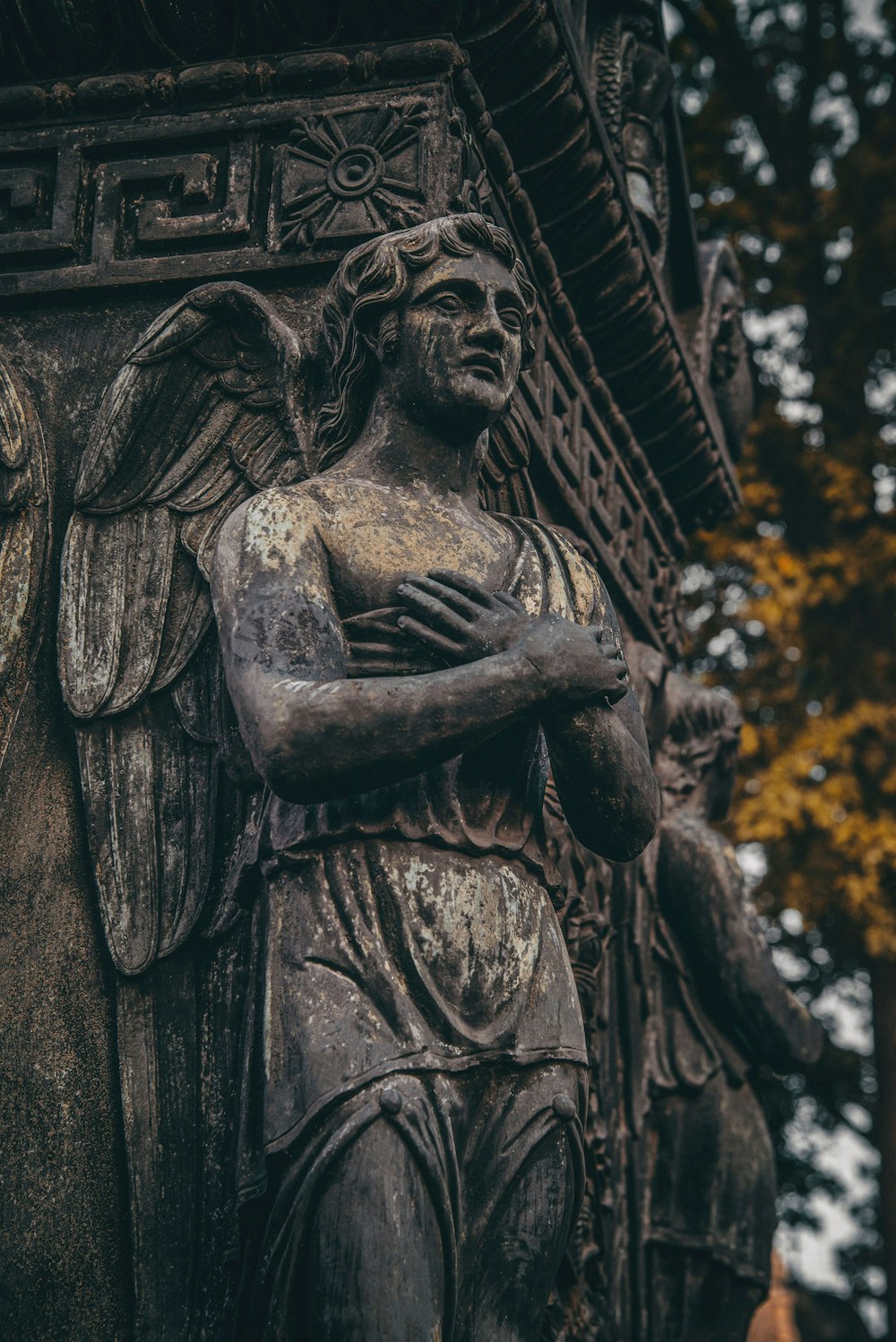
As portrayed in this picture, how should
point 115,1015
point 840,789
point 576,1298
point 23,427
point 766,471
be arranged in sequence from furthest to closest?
point 766,471 → point 840,789 → point 576,1298 → point 23,427 → point 115,1015

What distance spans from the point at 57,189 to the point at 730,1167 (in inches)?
149

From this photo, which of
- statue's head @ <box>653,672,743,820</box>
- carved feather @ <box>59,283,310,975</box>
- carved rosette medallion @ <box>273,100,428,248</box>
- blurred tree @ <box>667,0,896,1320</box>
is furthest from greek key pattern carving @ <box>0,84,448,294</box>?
blurred tree @ <box>667,0,896,1320</box>

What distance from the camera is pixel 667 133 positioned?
695 cm

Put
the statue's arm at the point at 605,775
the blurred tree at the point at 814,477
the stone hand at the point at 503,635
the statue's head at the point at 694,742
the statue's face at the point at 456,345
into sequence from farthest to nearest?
the blurred tree at the point at 814,477
the statue's head at the point at 694,742
the statue's face at the point at 456,345
the statue's arm at the point at 605,775
the stone hand at the point at 503,635

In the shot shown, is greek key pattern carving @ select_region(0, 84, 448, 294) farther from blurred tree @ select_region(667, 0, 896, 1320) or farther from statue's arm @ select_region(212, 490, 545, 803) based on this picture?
blurred tree @ select_region(667, 0, 896, 1320)

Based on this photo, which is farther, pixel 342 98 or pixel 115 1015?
A: pixel 342 98

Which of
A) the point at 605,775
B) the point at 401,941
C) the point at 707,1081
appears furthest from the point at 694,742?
the point at 401,941

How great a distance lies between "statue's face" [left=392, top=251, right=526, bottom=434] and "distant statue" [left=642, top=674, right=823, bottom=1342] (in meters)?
2.39

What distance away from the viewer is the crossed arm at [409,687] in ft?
11.6

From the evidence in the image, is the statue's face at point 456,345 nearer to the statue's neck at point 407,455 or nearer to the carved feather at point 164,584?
the statue's neck at point 407,455

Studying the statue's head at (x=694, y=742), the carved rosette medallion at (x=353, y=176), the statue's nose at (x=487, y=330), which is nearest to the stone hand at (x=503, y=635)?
the statue's nose at (x=487, y=330)

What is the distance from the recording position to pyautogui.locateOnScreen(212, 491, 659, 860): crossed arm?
11.6 feet

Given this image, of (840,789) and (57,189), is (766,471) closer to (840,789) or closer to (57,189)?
(840,789)

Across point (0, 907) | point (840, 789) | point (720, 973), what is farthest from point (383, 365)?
point (840, 789)
